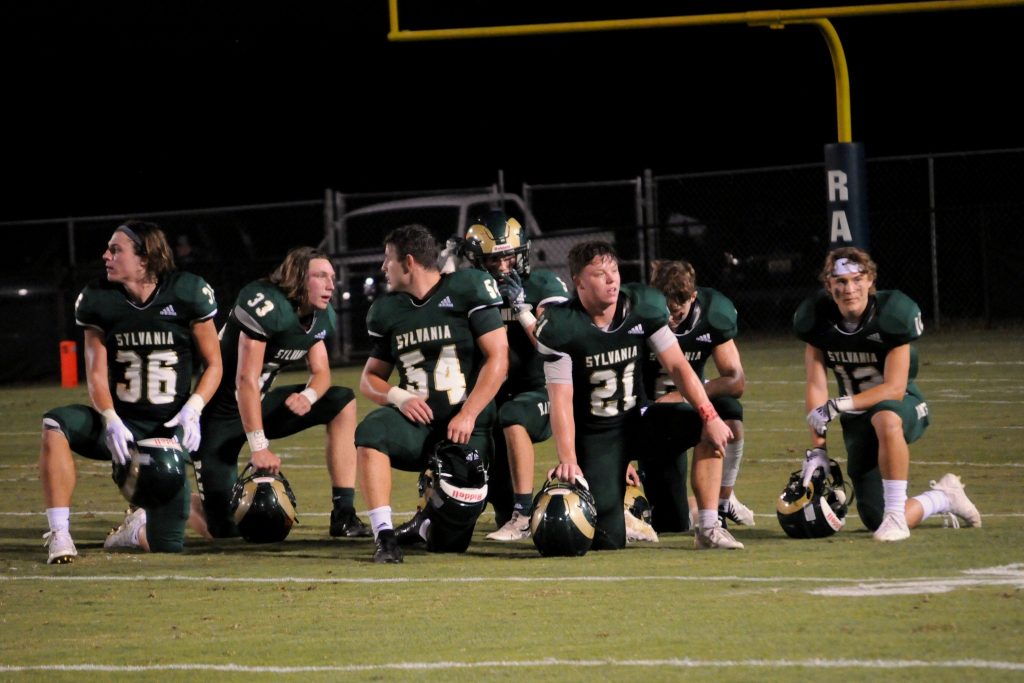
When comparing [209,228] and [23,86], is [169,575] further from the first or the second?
[23,86]

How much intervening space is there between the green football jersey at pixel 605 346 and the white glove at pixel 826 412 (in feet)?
2.54

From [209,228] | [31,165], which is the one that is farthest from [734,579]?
[31,165]

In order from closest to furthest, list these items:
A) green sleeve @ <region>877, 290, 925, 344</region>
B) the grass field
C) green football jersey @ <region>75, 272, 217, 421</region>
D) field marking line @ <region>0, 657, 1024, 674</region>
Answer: field marking line @ <region>0, 657, 1024, 674</region> → the grass field → green sleeve @ <region>877, 290, 925, 344</region> → green football jersey @ <region>75, 272, 217, 421</region>

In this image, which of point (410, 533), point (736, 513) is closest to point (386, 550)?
point (410, 533)

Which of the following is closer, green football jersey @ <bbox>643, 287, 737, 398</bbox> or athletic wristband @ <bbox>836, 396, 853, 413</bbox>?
athletic wristband @ <bbox>836, 396, 853, 413</bbox>

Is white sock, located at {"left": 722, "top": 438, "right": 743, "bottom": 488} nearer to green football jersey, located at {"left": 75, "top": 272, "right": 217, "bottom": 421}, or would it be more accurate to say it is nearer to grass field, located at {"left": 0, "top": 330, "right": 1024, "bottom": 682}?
grass field, located at {"left": 0, "top": 330, "right": 1024, "bottom": 682}

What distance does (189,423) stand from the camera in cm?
807

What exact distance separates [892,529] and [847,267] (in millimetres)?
1168

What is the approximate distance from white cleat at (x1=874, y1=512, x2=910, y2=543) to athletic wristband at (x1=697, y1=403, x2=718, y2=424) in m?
0.86

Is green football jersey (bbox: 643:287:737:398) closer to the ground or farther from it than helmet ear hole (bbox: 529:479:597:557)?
farther from it

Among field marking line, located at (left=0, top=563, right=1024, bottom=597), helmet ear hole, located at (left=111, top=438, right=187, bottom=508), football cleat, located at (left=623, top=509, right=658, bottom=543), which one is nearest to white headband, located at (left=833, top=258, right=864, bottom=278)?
football cleat, located at (left=623, top=509, right=658, bottom=543)

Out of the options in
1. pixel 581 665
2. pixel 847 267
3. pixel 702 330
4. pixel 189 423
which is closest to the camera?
pixel 581 665

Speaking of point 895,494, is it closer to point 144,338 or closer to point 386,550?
point 386,550

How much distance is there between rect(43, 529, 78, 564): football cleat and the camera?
25.7ft
